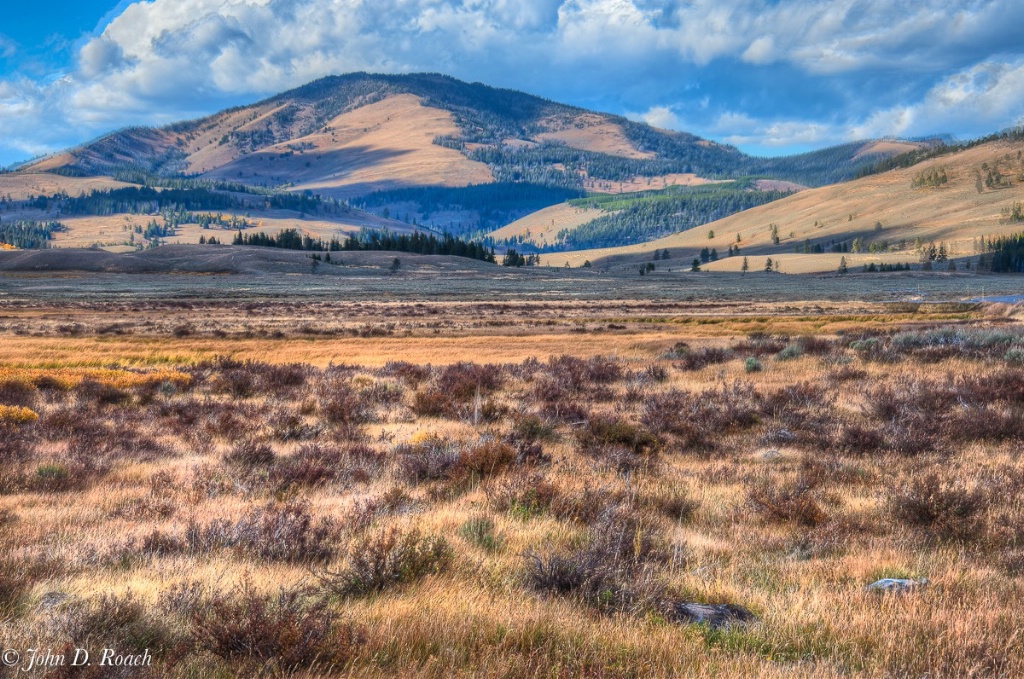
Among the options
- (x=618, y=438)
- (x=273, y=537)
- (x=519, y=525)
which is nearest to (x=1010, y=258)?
(x=618, y=438)

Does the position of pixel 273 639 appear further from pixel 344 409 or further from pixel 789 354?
pixel 789 354

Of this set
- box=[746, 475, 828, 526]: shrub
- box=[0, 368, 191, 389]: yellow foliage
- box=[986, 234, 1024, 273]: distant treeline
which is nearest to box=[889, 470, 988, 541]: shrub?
box=[746, 475, 828, 526]: shrub

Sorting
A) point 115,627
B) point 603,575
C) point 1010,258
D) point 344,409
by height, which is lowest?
point 344,409

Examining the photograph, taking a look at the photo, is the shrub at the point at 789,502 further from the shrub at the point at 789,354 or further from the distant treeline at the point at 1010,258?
the distant treeline at the point at 1010,258

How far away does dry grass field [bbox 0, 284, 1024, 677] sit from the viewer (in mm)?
3789

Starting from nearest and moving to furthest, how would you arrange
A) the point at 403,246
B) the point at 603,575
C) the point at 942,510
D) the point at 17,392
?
the point at 603,575 → the point at 942,510 → the point at 17,392 → the point at 403,246

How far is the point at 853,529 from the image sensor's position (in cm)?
661

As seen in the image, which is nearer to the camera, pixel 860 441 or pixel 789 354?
pixel 860 441

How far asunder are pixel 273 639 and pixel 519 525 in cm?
320

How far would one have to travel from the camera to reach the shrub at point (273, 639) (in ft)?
11.3

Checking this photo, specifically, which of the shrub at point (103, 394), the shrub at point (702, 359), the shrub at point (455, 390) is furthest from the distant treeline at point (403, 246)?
the shrub at point (103, 394)

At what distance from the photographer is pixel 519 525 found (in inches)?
251

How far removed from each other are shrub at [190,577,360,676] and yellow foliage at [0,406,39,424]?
10684 mm

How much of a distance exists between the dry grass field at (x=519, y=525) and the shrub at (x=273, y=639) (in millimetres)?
17
